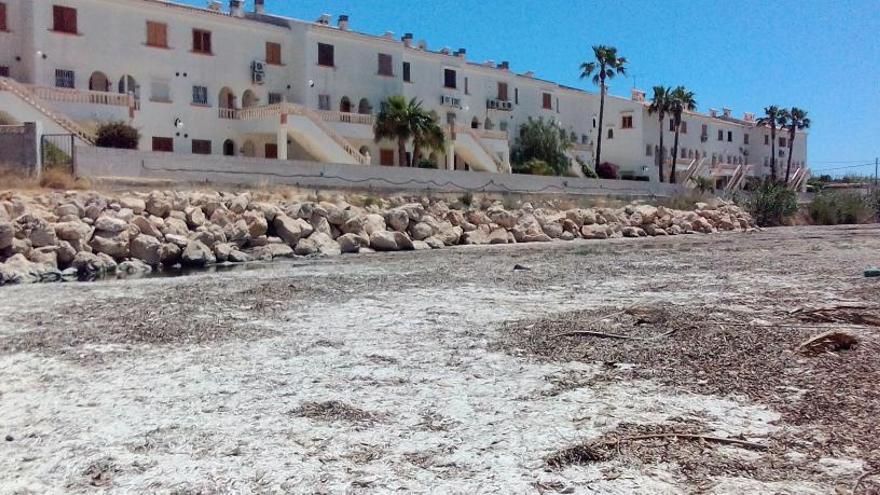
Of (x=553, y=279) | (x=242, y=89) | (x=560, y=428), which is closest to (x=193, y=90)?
(x=242, y=89)

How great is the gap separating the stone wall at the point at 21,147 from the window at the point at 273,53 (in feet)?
56.7

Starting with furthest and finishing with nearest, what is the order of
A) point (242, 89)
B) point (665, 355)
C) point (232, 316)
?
point (242, 89), point (232, 316), point (665, 355)

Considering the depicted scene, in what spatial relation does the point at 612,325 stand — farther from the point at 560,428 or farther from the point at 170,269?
the point at 170,269

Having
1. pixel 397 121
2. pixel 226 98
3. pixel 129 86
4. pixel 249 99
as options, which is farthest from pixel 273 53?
pixel 129 86

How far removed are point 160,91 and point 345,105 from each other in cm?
1119

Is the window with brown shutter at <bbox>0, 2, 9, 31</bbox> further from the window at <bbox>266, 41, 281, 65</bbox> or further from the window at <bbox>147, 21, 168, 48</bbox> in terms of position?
the window at <bbox>266, 41, 281, 65</bbox>

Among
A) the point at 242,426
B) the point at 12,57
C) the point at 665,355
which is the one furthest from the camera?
the point at 12,57

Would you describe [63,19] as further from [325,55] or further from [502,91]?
[502,91]

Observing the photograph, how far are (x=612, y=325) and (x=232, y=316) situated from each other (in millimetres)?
5961

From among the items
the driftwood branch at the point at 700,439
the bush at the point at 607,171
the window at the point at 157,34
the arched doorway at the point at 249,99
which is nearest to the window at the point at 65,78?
the window at the point at 157,34

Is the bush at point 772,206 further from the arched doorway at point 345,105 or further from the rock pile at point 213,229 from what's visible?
the arched doorway at point 345,105

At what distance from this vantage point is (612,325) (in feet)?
33.0

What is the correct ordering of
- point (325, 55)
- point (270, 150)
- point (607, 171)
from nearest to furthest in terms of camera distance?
point (270, 150) < point (325, 55) < point (607, 171)

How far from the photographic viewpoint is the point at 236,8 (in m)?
40.2
